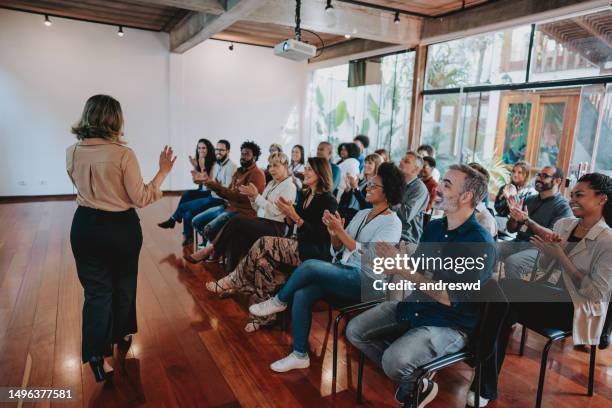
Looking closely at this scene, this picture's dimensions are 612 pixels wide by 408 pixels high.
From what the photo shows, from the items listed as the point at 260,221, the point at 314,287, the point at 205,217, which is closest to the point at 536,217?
the point at 314,287

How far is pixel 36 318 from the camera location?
285 centimetres

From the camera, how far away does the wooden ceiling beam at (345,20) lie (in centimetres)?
542

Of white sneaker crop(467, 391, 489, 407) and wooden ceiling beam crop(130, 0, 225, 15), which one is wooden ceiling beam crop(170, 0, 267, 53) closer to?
wooden ceiling beam crop(130, 0, 225, 15)

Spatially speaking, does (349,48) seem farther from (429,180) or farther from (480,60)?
(429,180)

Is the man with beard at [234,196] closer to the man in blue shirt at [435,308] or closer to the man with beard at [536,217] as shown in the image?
the man in blue shirt at [435,308]

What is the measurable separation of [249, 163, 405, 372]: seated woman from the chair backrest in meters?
0.68

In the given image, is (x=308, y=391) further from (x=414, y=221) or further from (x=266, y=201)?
(x=414, y=221)

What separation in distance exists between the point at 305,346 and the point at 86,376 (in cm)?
126

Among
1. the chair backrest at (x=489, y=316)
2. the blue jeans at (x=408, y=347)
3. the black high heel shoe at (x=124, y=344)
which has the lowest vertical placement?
the black high heel shoe at (x=124, y=344)

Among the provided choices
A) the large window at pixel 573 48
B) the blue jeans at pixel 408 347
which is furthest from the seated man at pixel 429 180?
the blue jeans at pixel 408 347

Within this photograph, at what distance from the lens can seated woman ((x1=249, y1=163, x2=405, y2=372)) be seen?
227cm

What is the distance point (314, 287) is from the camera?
7.55 feet

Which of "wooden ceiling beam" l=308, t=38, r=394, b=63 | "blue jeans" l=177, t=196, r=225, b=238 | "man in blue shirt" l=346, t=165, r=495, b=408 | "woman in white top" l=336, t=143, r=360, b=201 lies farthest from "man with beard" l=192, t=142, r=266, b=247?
"wooden ceiling beam" l=308, t=38, r=394, b=63

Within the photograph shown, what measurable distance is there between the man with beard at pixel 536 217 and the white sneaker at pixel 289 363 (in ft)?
6.03
